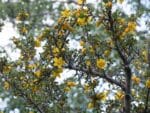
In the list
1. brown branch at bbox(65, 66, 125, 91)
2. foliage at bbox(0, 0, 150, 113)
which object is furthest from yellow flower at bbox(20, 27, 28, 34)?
brown branch at bbox(65, 66, 125, 91)

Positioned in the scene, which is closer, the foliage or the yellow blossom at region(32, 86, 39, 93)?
the foliage

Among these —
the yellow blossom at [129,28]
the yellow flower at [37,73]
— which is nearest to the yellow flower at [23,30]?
the yellow flower at [37,73]

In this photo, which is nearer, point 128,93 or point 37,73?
point 128,93

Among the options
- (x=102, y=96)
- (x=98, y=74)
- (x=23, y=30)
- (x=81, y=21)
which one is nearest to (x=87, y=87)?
(x=102, y=96)

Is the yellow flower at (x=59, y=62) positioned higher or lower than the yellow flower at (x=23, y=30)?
lower

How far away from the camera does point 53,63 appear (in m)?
4.36

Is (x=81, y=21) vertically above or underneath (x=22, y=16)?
underneath

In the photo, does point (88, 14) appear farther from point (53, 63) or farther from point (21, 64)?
point (21, 64)

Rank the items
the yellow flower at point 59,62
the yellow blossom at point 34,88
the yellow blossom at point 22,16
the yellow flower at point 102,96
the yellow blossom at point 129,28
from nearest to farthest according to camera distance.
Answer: the yellow flower at point 59,62 → the yellow blossom at point 129,28 → the yellow flower at point 102,96 → the yellow blossom at point 34,88 → the yellow blossom at point 22,16

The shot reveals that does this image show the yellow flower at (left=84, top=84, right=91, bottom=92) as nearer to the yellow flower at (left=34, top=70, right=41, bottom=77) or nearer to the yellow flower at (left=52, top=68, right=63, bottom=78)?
the yellow flower at (left=52, top=68, right=63, bottom=78)

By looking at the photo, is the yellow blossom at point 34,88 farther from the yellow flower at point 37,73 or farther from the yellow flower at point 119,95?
the yellow flower at point 119,95

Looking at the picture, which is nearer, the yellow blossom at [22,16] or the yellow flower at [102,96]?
the yellow flower at [102,96]

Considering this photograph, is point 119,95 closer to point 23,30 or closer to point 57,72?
point 57,72

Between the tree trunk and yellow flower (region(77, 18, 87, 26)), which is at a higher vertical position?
yellow flower (region(77, 18, 87, 26))
